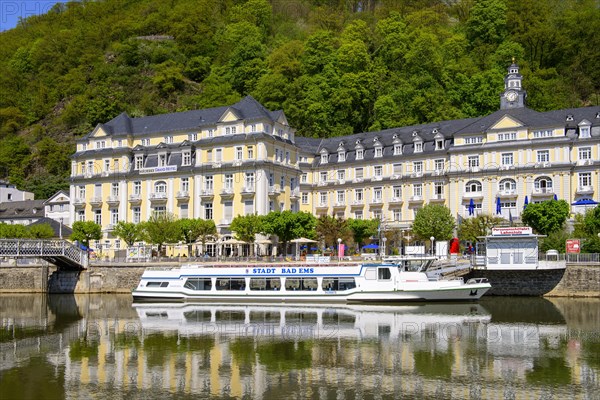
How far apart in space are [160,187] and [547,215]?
37.6m

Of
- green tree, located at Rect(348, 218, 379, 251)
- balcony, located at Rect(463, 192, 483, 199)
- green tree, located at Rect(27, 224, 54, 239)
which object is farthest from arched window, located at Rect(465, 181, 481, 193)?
green tree, located at Rect(27, 224, 54, 239)

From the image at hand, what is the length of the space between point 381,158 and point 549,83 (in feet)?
87.9

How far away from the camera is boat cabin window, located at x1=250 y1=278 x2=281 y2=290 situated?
48.4 metres

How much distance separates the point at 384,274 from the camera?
45.9 metres

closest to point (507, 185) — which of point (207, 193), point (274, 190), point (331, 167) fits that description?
point (331, 167)

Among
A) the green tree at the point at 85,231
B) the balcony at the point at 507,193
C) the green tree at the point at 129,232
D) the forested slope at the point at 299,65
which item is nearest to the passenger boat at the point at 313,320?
the green tree at the point at 129,232

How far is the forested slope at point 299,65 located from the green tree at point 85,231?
29439 mm

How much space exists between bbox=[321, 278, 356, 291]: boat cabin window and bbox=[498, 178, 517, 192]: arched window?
28958mm

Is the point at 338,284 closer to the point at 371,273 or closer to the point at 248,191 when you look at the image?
the point at 371,273

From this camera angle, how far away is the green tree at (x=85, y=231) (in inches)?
2756

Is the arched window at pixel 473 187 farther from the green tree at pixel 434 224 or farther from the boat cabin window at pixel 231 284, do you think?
the boat cabin window at pixel 231 284

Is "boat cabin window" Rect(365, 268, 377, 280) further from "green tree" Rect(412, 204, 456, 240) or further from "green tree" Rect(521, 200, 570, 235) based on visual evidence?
"green tree" Rect(521, 200, 570, 235)

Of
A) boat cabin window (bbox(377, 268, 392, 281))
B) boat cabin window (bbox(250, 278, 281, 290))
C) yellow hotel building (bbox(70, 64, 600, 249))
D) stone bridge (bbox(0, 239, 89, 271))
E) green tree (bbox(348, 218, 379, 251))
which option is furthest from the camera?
green tree (bbox(348, 218, 379, 251))

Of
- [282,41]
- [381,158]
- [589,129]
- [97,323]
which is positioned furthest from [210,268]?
[282,41]
